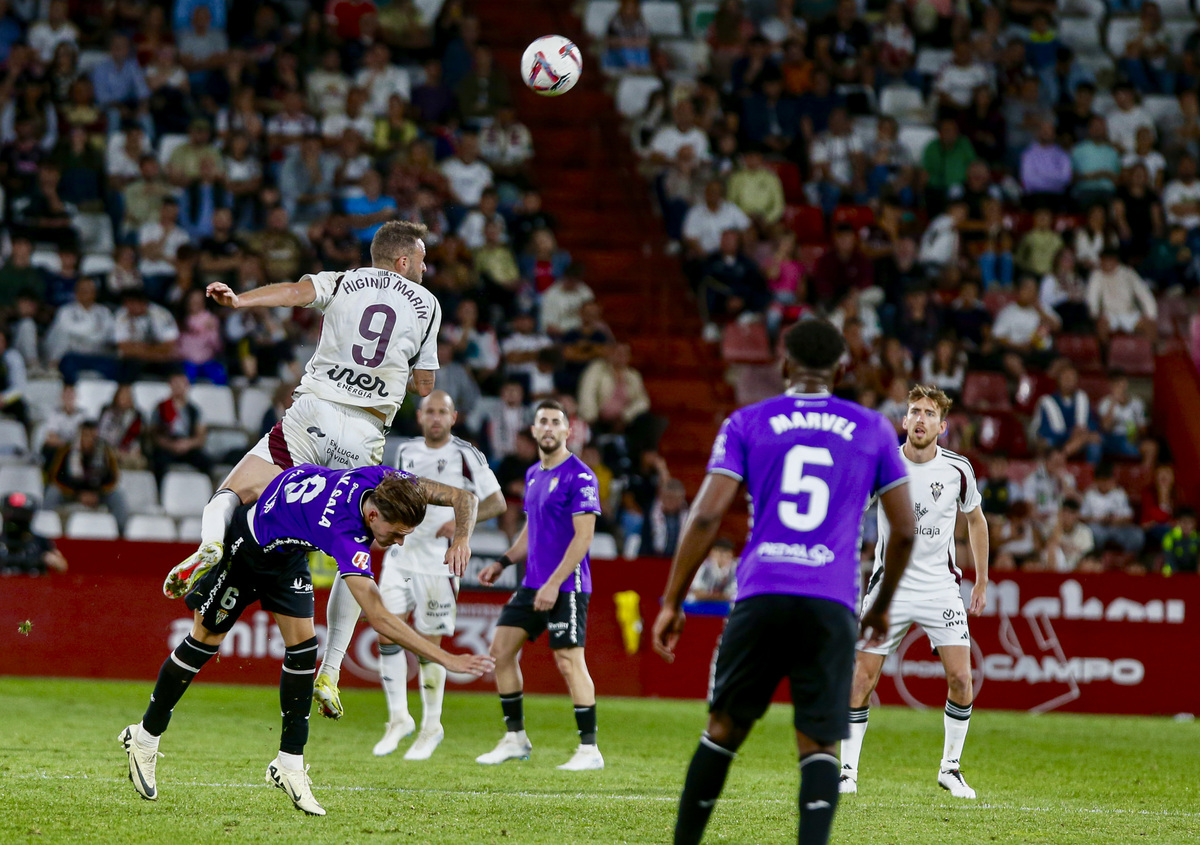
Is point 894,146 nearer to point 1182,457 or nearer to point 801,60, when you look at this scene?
point 801,60

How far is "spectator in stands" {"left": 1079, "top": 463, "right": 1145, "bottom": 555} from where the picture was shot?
18.0 m

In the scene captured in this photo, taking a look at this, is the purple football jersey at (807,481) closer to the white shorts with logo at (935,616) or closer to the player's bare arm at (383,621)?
the player's bare arm at (383,621)

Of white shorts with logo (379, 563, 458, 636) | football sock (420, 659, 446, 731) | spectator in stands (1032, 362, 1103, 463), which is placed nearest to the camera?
football sock (420, 659, 446, 731)

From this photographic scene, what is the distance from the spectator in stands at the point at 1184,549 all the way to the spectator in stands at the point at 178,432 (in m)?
11.2

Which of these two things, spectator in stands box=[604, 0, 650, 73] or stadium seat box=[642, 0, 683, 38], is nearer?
spectator in stands box=[604, 0, 650, 73]

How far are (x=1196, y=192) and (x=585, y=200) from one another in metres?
9.08

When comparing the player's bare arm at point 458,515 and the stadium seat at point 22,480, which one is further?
the stadium seat at point 22,480

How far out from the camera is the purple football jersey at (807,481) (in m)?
5.68

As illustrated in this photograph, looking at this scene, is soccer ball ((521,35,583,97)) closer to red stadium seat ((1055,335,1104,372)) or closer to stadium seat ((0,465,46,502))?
stadium seat ((0,465,46,502))

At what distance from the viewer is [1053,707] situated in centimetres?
1586

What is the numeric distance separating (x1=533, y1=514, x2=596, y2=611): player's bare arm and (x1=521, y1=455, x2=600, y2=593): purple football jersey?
0.26 feet

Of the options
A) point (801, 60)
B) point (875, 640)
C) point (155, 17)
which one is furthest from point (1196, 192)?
point (875, 640)

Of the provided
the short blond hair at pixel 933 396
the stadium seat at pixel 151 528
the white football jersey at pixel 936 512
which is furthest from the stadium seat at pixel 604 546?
the short blond hair at pixel 933 396

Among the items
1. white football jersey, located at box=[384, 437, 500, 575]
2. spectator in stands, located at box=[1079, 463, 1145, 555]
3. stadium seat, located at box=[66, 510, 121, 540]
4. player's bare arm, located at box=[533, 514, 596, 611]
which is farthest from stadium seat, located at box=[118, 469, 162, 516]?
spectator in stands, located at box=[1079, 463, 1145, 555]
